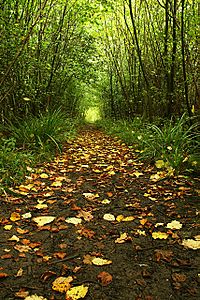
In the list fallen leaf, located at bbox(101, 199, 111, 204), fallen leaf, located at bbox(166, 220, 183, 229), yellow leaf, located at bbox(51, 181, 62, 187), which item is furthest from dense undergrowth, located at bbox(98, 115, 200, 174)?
yellow leaf, located at bbox(51, 181, 62, 187)

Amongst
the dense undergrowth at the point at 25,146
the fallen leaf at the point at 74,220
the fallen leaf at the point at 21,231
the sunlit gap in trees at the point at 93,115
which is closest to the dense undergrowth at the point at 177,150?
the fallen leaf at the point at 74,220

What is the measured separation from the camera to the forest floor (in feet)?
4.97

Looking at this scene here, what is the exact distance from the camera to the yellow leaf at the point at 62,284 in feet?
4.88

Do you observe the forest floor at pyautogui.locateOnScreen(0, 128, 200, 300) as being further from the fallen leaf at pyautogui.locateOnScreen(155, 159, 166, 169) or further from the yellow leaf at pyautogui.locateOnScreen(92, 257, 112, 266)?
the fallen leaf at pyautogui.locateOnScreen(155, 159, 166, 169)

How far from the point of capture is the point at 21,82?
5.02 metres

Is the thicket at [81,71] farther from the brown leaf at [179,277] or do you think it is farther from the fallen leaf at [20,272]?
the brown leaf at [179,277]

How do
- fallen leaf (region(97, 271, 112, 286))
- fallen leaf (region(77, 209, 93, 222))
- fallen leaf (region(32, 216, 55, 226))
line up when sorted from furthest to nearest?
fallen leaf (region(77, 209, 93, 222)) < fallen leaf (region(32, 216, 55, 226)) < fallen leaf (region(97, 271, 112, 286))

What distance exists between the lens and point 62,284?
1521 millimetres

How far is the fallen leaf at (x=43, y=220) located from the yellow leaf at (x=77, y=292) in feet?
2.78

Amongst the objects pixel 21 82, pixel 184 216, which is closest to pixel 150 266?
pixel 184 216

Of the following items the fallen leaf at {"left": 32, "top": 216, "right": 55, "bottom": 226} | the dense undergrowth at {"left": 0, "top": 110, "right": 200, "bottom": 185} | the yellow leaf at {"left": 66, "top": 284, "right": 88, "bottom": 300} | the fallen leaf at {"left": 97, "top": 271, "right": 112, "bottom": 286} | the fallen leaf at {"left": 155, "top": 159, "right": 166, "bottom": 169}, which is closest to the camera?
the yellow leaf at {"left": 66, "top": 284, "right": 88, "bottom": 300}

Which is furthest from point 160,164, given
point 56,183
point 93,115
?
point 93,115

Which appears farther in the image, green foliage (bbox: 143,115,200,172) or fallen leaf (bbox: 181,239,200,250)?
green foliage (bbox: 143,115,200,172)

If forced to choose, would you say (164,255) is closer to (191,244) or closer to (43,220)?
(191,244)
